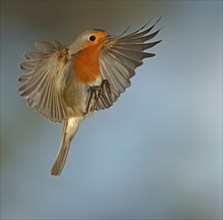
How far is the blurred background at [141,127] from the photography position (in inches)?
54.1

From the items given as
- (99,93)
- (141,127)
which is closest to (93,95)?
(99,93)

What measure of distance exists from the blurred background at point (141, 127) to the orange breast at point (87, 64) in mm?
688

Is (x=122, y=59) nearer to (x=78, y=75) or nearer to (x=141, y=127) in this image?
(x=78, y=75)

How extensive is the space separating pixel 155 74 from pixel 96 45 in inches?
33.6

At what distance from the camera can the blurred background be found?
1.37 metres

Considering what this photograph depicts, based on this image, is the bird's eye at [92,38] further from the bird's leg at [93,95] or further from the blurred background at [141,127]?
the blurred background at [141,127]

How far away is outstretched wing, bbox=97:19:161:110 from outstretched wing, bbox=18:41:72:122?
0.19 feet

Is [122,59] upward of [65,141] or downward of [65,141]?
upward

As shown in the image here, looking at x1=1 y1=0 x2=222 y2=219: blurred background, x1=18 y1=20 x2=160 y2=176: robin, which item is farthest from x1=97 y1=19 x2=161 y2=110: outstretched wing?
x1=1 y1=0 x2=222 y2=219: blurred background

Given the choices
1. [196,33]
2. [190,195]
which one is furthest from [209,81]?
[190,195]

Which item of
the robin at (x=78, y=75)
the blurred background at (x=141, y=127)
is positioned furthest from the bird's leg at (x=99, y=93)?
the blurred background at (x=141, y=127)

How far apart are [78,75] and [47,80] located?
44 millimetres

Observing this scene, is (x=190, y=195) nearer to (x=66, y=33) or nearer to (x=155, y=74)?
(x=155, y=74)

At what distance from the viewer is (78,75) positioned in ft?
2.01
